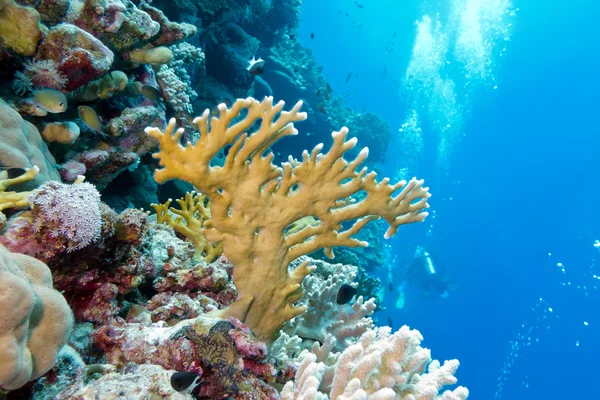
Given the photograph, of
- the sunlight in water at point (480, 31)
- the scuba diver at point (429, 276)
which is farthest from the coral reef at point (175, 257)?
the sunlight in water at point (480, 31)

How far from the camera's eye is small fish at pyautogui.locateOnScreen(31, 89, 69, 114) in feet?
11.2

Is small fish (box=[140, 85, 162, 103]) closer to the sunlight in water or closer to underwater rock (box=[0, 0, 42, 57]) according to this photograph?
underwater rock (box=[0, 0, 42, 57])

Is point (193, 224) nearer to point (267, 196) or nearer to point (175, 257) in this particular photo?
point (175, 257)

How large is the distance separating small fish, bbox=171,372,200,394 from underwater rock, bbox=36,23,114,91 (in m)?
3.53

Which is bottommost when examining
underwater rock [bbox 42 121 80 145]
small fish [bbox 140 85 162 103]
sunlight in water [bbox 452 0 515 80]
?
underwater rock [bbox 42 121 80 145]

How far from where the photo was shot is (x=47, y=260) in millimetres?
1825

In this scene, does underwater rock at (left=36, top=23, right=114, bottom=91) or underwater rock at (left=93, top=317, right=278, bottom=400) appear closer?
underwater rock at (left=93, top=317, right=278, bottom=400)

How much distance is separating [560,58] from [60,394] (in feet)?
273

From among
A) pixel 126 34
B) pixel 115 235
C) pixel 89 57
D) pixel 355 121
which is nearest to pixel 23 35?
pixel 89 57

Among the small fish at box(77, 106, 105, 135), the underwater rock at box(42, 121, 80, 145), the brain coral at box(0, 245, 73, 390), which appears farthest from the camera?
the small fish at box(77, 106, 105, 135)

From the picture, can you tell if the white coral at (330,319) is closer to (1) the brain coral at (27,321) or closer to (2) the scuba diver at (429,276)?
(1) the brain coral at (27,321)

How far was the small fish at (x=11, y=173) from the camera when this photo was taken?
234 cm

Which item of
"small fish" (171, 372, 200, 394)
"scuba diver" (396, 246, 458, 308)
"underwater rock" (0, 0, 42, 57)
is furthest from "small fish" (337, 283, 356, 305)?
"scuba diver" (396, 246, 458, 308)

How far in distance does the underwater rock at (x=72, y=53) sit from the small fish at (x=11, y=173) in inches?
64.8
